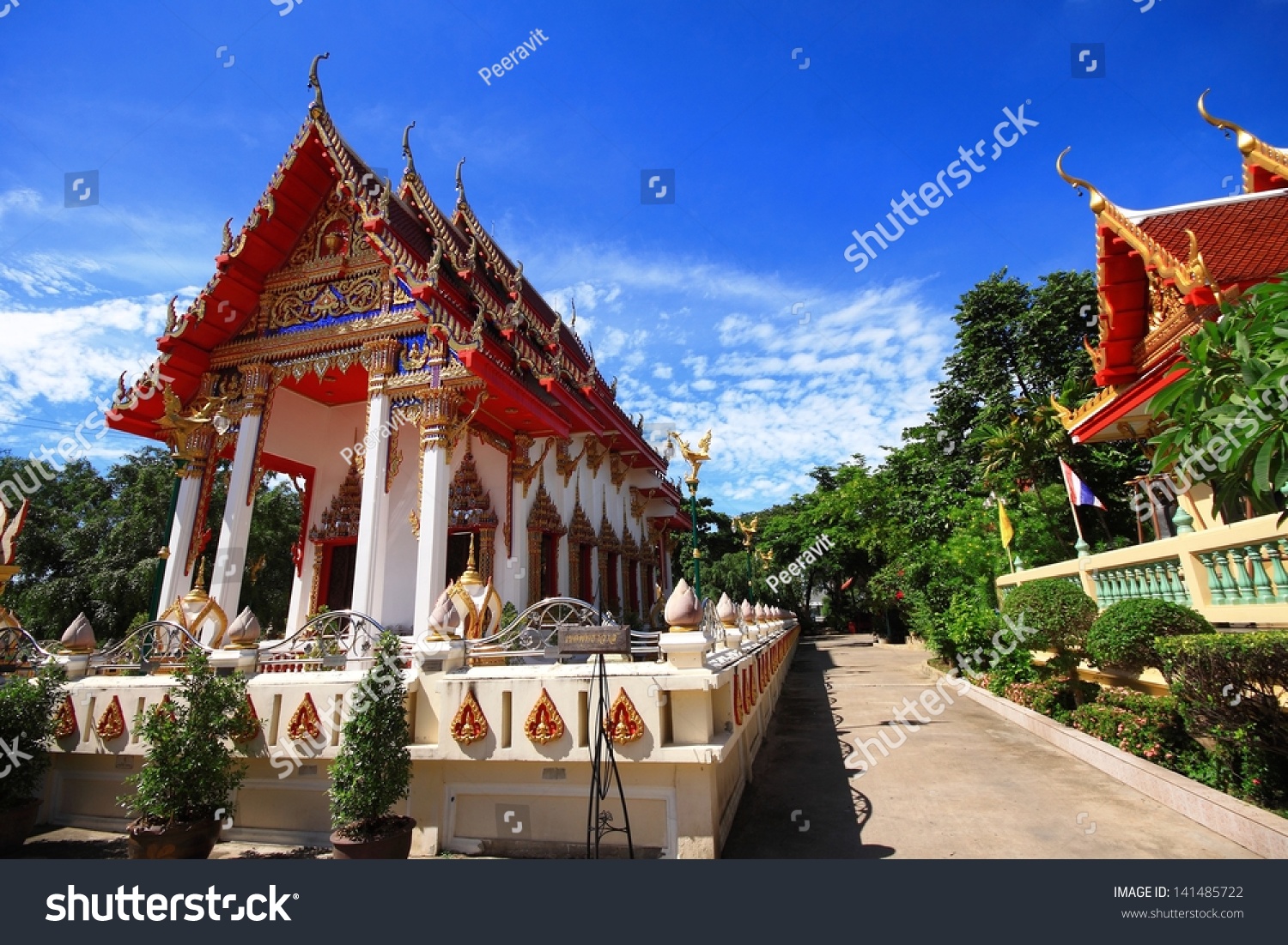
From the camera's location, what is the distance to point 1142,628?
565cm

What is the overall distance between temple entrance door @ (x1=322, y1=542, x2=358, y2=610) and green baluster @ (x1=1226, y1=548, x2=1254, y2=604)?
1335 cm

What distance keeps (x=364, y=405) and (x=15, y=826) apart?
995 centimetres

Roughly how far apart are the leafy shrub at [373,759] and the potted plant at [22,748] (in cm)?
333

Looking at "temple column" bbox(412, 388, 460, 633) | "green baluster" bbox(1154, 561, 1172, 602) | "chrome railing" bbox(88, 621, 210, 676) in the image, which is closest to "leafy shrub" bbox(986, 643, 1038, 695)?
"green baluster" bbox(1154, 561, 1172, 602)

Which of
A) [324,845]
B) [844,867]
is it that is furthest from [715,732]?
[324,845]

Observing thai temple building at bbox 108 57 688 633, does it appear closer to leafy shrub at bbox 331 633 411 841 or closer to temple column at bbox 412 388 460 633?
temple column at bbox 412 388 460 633

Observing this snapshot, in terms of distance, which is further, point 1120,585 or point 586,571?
point 586,571

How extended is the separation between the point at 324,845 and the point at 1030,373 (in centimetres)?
2314

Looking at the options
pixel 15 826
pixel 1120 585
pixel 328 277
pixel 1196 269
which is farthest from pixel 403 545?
pixel 1196 269

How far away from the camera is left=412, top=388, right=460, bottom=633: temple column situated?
9.18 m

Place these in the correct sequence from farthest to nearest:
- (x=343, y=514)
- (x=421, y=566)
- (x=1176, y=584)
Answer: (x=343, y=514), (x=421, y=566), (x=1176, y=584)

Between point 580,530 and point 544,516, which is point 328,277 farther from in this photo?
point 580,530

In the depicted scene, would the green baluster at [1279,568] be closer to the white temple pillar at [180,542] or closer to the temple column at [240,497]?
the temple column at [240,497]

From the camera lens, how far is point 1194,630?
18.3ft
